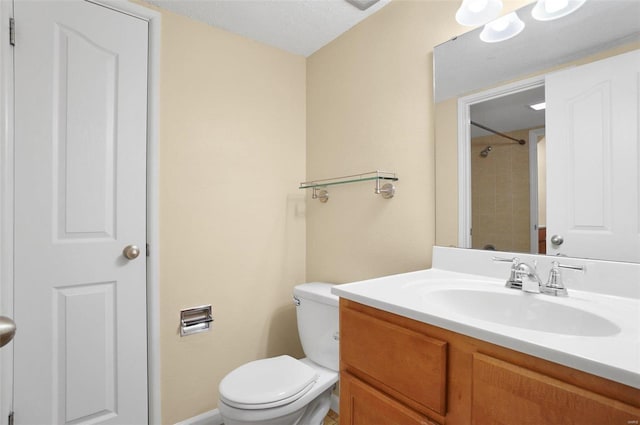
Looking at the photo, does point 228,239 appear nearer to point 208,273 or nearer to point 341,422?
point 208,273

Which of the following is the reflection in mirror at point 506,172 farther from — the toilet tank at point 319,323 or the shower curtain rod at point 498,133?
the toilet tank at point 319,323

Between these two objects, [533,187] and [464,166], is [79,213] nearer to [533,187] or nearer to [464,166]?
[464,166]

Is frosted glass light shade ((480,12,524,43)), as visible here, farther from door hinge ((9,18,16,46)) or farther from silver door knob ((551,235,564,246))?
door hinge ((9,18,16,46))

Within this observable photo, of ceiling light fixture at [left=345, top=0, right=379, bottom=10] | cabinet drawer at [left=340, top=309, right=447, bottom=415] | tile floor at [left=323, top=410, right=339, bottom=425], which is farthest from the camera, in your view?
tile floor at [left=323, top=410, right=339, bottom=425]

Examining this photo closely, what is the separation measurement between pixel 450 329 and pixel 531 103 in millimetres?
851

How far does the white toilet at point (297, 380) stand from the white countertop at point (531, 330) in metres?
0.55

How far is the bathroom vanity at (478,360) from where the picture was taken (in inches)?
21.0

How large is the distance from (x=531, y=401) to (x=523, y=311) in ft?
1.34

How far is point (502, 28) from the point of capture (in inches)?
46.2

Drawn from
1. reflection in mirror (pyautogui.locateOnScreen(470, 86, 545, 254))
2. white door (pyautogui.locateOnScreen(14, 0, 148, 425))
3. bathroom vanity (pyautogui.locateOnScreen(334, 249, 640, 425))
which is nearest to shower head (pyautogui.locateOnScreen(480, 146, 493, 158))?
reflection in mirror (pyautogui.locateOnScreen(470, 86, 545, 254))

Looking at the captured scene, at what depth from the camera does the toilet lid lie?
1.23m

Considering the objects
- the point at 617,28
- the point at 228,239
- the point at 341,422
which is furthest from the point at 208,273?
the point at 617,28

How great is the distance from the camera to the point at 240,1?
1.55 metres

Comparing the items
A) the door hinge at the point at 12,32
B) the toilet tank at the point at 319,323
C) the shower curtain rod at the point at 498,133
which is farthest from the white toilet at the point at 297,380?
the door hinge at the point at 12,32
